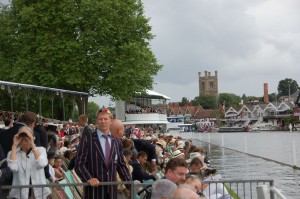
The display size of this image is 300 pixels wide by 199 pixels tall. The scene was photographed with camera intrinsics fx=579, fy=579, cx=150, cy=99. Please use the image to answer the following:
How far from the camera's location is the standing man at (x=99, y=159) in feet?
25.4

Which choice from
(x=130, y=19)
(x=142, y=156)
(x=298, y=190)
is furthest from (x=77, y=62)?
(x=142, y=156)

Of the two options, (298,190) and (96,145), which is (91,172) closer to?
(96,145)

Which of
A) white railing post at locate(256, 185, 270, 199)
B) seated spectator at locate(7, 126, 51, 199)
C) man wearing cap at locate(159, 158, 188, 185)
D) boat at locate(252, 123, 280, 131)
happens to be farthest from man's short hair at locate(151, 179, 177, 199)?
boat at locate(252, 123, 280, 131)

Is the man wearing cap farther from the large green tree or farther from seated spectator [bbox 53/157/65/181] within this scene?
the large green tree

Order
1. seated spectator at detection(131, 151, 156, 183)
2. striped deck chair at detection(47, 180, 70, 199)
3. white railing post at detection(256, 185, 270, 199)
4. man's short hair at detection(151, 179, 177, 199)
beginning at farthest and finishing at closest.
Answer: seated spectator at detection(131, 151, 156, 183) → striped deck chair at detection(47, 180, 70, 199) → white railing post at detection(256, 185, 270, 199) → man's short hair at detection(151, 179, 177, 199)

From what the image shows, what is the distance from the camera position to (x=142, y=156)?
10.9m

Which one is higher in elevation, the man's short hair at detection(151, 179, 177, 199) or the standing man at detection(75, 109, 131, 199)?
the standing man at detection(75, 109, 131, 199)

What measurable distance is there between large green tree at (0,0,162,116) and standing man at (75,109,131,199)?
34377 millimetres

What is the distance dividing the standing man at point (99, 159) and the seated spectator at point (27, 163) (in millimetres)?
573

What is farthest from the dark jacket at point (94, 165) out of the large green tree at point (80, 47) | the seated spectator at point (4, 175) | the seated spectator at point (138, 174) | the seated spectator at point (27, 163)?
the large green tree at point (80, 47)

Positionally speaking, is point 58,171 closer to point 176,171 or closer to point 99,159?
point 99,159

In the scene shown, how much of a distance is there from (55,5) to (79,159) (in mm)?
37058

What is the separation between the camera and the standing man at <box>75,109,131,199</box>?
776 cm

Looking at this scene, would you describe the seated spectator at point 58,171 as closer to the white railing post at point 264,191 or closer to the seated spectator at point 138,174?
the seated spectator at point 138,174
